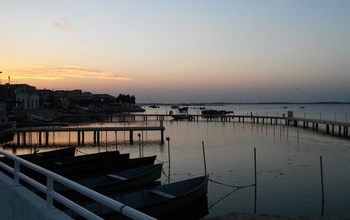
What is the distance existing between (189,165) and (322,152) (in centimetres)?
1516

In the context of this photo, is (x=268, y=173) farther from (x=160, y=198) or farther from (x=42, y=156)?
(x=42, y=156)

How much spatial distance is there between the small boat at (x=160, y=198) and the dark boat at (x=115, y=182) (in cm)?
188

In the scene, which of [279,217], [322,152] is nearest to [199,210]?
[279,217]

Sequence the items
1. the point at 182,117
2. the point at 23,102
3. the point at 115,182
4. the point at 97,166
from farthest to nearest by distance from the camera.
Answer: the point at 23,102 < the point at 182,117 < the point at 97,166 < the point at 115,182


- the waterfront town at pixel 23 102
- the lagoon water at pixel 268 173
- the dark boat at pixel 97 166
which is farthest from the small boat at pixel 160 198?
the waterfront town at pixel 23 102

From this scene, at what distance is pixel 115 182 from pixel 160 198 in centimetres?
306

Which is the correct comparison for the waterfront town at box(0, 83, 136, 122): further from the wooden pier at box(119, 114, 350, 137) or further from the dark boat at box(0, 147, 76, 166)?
the dark boat at box(0, 147, 76, 166)

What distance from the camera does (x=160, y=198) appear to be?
14.7 metres

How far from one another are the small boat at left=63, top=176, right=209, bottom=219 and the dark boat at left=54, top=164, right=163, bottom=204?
1.88 metres

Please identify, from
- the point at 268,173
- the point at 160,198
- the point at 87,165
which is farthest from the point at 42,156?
the point at 268,173

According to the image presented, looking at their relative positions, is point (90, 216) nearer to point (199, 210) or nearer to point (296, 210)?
point (199, 210)

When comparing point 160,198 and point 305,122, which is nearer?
point 160,198

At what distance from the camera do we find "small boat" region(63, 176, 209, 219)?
12.5 m

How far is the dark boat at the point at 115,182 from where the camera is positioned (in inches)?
591
